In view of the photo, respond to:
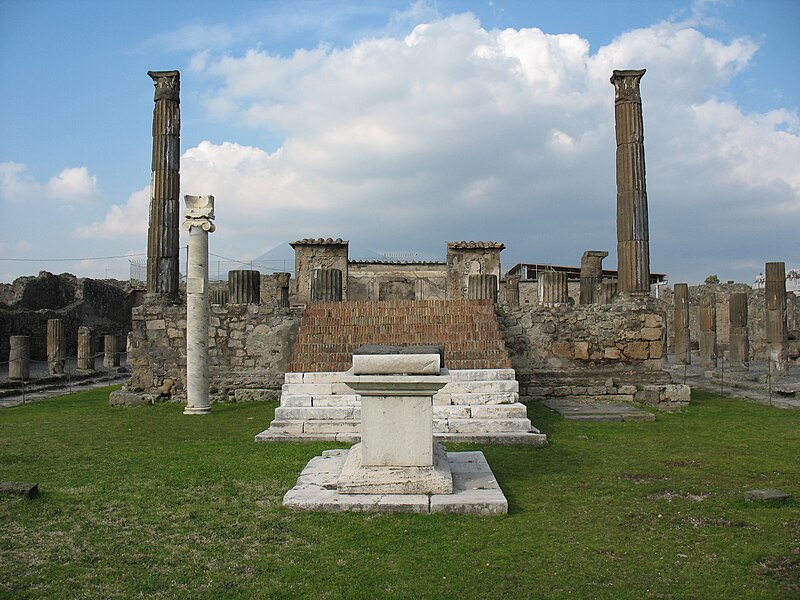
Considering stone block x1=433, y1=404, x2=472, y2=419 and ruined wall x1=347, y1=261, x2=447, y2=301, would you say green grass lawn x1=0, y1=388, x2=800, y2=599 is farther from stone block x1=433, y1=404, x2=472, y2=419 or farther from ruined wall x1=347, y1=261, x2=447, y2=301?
ruined wall x1=347, y1=261, x2=447, y2=301

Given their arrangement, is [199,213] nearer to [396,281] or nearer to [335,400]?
[335,400]

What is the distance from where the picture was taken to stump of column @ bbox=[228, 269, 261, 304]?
13547 mm

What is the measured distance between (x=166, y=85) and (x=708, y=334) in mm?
18762

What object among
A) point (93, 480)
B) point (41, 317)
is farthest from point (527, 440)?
point (41, 317)

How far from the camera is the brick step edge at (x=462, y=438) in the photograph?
26.8 ft

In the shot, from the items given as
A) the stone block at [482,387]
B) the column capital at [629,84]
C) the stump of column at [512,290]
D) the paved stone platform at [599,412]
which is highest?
the column capital at [629,84]

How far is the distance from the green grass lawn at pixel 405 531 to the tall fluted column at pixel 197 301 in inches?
146

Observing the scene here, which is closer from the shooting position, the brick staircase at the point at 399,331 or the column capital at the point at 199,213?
the brick staircase at the point at 399,331

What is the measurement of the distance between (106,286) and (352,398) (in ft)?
98.8

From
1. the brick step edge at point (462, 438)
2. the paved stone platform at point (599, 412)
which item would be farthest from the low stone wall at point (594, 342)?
the brick step edge at point (462, 438)

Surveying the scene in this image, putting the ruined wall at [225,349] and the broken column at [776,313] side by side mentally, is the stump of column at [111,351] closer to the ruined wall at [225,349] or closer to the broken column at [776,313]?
the ruined wall at [225,349]

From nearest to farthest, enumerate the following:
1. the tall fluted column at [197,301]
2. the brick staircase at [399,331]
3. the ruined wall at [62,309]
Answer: the brick staircase at [399,331] → the tall fluted column at [197,301] → the ruined wall at [62,309]

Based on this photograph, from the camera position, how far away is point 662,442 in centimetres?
840

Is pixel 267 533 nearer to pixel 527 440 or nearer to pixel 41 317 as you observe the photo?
pixel 527 440
